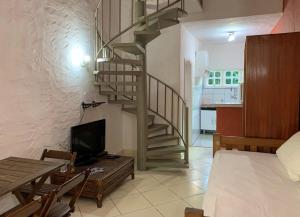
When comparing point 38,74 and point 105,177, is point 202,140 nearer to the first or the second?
point 105,177

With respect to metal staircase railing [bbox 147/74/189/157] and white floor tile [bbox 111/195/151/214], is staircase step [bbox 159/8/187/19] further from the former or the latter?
white floor tile [bbox 111/195/151/214]

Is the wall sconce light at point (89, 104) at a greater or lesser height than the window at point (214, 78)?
lesser

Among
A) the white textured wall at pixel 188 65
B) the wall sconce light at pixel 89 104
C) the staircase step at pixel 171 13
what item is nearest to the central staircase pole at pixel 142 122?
the wall sconce light at pixel 89 104

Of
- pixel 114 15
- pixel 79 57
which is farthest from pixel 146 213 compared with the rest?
pixel 114 15

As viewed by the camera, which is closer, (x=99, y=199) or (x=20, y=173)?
(x=20, y=173)

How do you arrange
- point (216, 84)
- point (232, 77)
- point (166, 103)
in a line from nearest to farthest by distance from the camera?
point (166, 103) → point (232, 77) → point (216, 84)

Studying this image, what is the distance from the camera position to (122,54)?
17.2ft

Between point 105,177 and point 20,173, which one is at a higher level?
point 20,173

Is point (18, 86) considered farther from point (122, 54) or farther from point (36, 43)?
point (122, 54)

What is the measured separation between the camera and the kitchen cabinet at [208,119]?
7395 mm

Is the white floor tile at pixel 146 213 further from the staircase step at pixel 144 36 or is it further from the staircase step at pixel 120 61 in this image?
the staircase step at pixel 144 36

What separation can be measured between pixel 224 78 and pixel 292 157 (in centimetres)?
597

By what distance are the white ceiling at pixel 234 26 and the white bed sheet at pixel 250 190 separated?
3391mm

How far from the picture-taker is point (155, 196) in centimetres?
332
